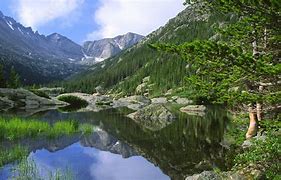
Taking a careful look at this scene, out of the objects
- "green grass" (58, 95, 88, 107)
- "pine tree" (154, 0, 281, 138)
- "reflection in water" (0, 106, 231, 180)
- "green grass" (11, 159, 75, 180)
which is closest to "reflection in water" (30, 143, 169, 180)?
"reflection in water" (0, 106, 231, 180)

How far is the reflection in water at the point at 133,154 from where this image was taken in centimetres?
2161

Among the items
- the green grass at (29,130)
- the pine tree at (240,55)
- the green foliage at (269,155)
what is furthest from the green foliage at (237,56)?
the green grass at (29,130)

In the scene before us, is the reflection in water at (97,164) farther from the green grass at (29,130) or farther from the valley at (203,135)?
the green grass at (29,130)

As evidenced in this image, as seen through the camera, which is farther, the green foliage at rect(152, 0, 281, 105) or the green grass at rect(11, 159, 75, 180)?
the green grass at rect(11, 159, 75, 180)

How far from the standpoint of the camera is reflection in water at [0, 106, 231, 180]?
21.6m

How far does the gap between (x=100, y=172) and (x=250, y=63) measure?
1342 centimetres

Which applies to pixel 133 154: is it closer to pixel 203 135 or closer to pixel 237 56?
pixel 203 135

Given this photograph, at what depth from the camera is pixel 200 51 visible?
10.5 meters

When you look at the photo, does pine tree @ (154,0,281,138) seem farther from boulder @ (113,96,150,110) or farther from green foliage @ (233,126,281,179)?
boulder @ (113,96,150,110)

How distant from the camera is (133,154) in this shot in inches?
1084

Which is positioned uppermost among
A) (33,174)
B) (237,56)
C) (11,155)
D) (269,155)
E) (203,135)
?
(237,56)

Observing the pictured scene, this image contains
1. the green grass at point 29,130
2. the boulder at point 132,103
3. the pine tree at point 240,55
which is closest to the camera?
the pine tree at point 240,55

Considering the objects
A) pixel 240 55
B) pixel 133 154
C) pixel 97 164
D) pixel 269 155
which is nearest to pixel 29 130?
pixel 133 154

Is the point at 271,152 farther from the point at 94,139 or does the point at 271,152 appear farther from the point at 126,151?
the point at 94,139
